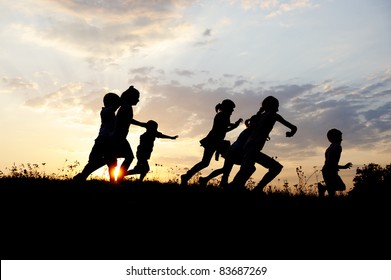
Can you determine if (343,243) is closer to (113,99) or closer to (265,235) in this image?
(265,235)

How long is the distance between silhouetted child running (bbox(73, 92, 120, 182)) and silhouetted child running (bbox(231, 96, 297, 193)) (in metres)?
2.66

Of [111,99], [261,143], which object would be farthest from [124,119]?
[261,143]

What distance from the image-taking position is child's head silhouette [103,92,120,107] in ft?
28.5

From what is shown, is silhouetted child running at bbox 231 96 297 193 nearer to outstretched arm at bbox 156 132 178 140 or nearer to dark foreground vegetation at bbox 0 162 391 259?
dark foreground vegetation at bbox 0 162 391 259

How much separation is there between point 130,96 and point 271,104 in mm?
2998

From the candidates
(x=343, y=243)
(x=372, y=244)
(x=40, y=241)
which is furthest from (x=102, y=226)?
(x=372, y=244)

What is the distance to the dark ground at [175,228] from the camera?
4.43 metres

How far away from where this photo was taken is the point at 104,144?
847 centimetres

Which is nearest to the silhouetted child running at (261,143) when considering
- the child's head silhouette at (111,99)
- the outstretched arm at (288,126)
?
the outstretched arm at (288,126)

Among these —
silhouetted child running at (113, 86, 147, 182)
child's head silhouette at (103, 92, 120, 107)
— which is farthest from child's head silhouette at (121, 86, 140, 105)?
child's head silhouette at (103, 92, 120, 107)

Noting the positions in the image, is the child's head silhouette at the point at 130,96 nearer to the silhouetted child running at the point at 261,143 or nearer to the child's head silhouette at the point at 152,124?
the silhouetted child running at the point at 261,143

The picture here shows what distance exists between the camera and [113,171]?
8.81 meters

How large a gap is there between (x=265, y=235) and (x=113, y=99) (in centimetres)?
489

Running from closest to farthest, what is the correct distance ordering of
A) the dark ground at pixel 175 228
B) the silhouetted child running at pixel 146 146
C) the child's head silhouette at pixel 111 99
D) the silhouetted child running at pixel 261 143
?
the dark ground at pixel 175 228 → the silhouetted child running at pixel 261 143 → the child's head silhouette at pixel 111 99 → the silhouetted child running at pixel 146 146
